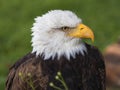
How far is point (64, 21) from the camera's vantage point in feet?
33.0

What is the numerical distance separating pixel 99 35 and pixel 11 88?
854 cm

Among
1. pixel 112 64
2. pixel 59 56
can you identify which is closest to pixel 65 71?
pixel 59 56

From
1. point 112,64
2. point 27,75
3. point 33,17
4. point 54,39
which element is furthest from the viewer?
point 33,17

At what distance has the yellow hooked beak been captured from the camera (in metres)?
9.95

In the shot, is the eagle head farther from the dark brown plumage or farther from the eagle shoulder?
the dark brown plumage

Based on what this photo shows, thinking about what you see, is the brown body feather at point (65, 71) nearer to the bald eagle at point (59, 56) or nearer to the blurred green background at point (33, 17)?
the bald eagle at point (59, 56)

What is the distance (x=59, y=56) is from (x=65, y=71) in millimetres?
183

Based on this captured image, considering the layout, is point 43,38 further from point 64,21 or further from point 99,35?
point 99,35

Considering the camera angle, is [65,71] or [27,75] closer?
[27,75]

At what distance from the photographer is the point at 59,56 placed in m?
10.2

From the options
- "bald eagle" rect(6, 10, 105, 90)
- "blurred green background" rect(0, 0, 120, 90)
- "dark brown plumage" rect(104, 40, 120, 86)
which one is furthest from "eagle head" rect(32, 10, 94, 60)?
"blurred green background" rect(0, 0, 120, 90)

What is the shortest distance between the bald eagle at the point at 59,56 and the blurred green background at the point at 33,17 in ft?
24.4

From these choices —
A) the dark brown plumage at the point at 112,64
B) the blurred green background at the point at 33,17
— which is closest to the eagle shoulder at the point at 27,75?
the dark brown plumage at the point at 112,64

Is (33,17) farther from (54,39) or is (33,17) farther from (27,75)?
(27,75)
